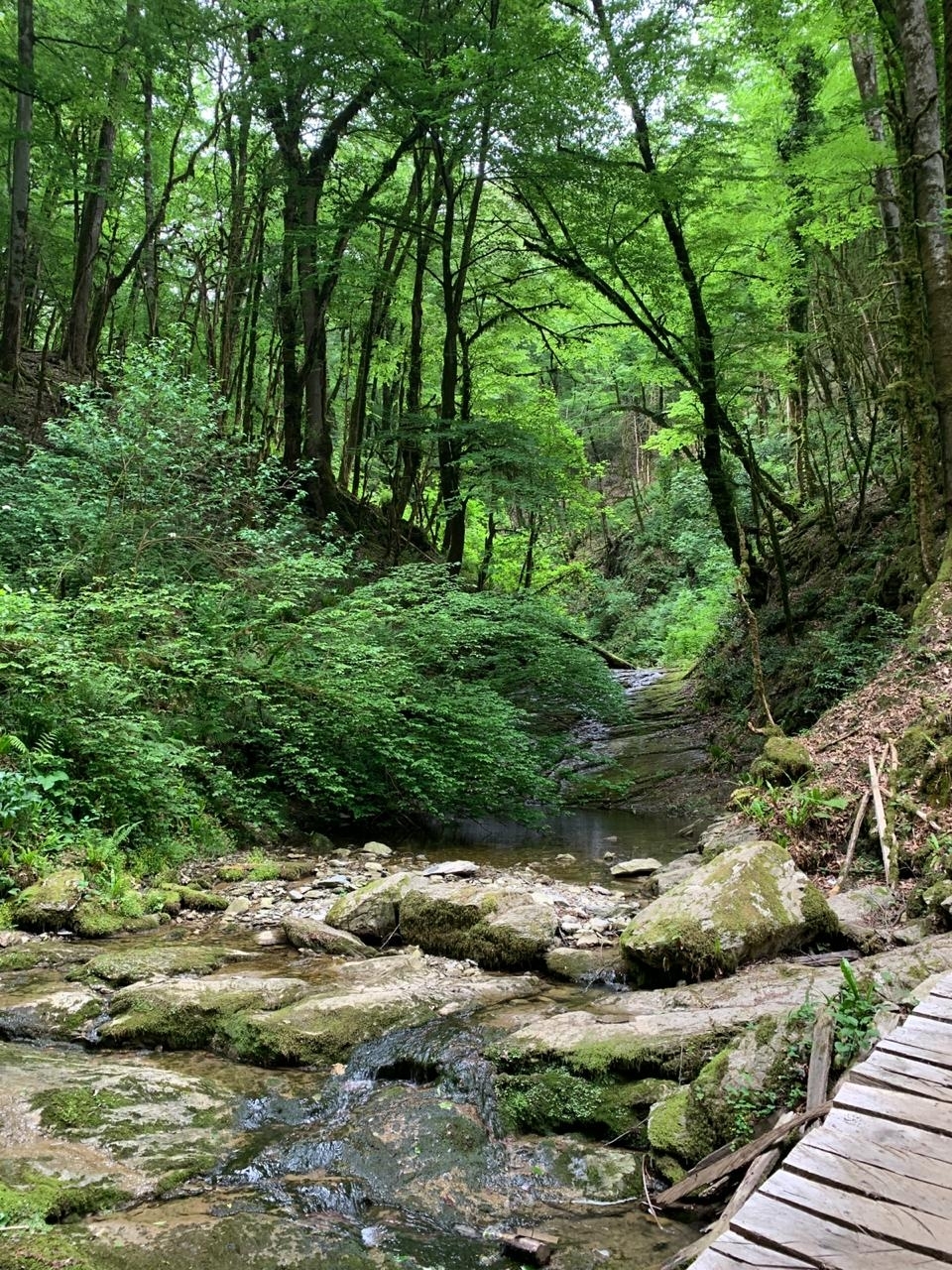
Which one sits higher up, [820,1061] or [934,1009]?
[934,1009]

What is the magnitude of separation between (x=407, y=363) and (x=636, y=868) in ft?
45.7

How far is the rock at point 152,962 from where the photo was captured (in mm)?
4941

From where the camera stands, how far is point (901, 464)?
40.2 feet

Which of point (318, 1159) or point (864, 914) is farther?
point (864, 914)

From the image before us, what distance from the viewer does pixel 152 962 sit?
5129 millimetres

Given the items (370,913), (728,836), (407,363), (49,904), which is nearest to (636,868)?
(728,836)

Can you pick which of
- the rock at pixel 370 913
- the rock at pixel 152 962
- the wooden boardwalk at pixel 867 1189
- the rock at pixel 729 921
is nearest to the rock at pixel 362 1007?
the rock at pixel 370 913

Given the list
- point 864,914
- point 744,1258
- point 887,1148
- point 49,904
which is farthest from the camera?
point 49,904

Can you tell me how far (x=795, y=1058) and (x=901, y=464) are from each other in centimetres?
1142

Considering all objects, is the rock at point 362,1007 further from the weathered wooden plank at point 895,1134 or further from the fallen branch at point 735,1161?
the weathered wooden plank at point 895,1134

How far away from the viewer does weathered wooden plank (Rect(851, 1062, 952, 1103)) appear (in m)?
2.51

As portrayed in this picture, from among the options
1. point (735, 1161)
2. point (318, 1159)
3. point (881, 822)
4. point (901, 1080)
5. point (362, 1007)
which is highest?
point (881, 822)

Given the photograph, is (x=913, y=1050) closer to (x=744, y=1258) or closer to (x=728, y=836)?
(x=744, y=1258)

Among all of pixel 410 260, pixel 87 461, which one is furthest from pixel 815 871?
pixel 410 260
